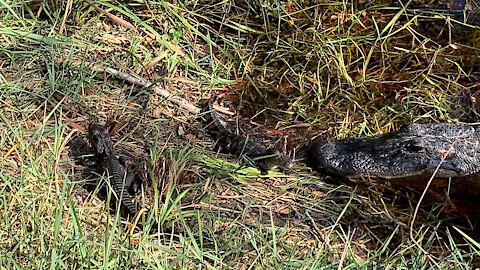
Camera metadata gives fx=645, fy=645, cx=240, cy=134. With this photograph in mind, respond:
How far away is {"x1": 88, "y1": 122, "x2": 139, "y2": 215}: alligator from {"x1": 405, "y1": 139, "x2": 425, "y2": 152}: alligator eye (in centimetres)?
152

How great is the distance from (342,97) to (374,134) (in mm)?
321

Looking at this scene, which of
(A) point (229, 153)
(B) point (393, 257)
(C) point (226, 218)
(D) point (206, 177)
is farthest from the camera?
(A) point (229, 153)

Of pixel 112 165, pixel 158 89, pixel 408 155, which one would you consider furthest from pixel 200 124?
pixel 408 155

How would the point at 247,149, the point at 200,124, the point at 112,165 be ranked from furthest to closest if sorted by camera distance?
the point at 200,124 → the point at 247,149 → the point at 112,165

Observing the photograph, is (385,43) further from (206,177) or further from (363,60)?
(206,177)

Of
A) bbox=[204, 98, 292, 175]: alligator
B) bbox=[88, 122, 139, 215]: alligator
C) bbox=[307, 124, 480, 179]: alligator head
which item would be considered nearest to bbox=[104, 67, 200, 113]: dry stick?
bbox=[204, 98, 292, 175]: alligator

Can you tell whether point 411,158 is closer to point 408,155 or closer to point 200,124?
point 408,155

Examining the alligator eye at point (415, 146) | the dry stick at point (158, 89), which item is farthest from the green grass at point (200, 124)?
the alligator eye at point (415, 146)

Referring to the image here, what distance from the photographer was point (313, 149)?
3.68 meters

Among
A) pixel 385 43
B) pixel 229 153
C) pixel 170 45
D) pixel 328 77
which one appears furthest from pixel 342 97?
pixel 170 45

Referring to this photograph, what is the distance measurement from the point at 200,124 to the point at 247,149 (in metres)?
0.42

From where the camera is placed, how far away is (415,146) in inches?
142

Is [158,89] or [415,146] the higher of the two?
[158,89]

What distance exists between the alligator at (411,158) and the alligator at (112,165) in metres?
1.07
